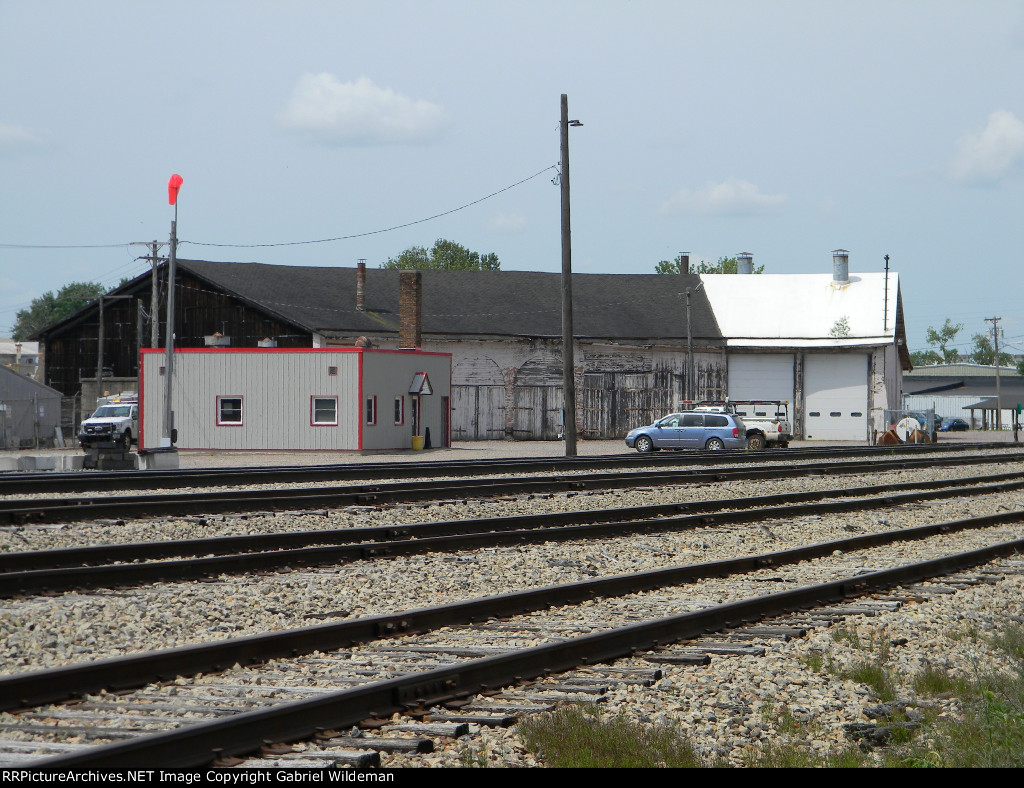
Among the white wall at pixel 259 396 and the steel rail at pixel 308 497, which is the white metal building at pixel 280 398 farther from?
the steel rail at pixel 308 497

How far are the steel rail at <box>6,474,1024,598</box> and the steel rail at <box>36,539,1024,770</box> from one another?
15.0 ft

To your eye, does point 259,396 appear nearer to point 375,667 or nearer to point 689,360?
point 689,360

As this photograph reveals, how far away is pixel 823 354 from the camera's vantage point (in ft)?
188

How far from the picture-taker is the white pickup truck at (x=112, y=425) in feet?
147

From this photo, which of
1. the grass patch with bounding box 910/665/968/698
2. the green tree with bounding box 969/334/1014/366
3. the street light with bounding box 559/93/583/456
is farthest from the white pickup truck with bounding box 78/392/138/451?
the green tree with bounding box 969/334/1014/366

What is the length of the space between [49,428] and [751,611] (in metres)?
49.8

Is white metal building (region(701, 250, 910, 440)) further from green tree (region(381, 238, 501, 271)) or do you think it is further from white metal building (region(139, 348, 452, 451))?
green tree (region(381, 238, 501, 271))

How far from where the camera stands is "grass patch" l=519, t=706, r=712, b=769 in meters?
5.54

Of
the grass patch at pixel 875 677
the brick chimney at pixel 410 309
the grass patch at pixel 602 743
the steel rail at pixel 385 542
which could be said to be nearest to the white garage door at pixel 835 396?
the brick chimney at pixel 410 309

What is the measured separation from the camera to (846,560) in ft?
44.4

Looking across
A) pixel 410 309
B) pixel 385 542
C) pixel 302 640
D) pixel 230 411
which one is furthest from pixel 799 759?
pixel 410 309

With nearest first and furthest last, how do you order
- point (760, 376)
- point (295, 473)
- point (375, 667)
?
point (375, 667) → point (295, 473) → point (760, 376)

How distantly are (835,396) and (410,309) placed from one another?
2209 centimetres
